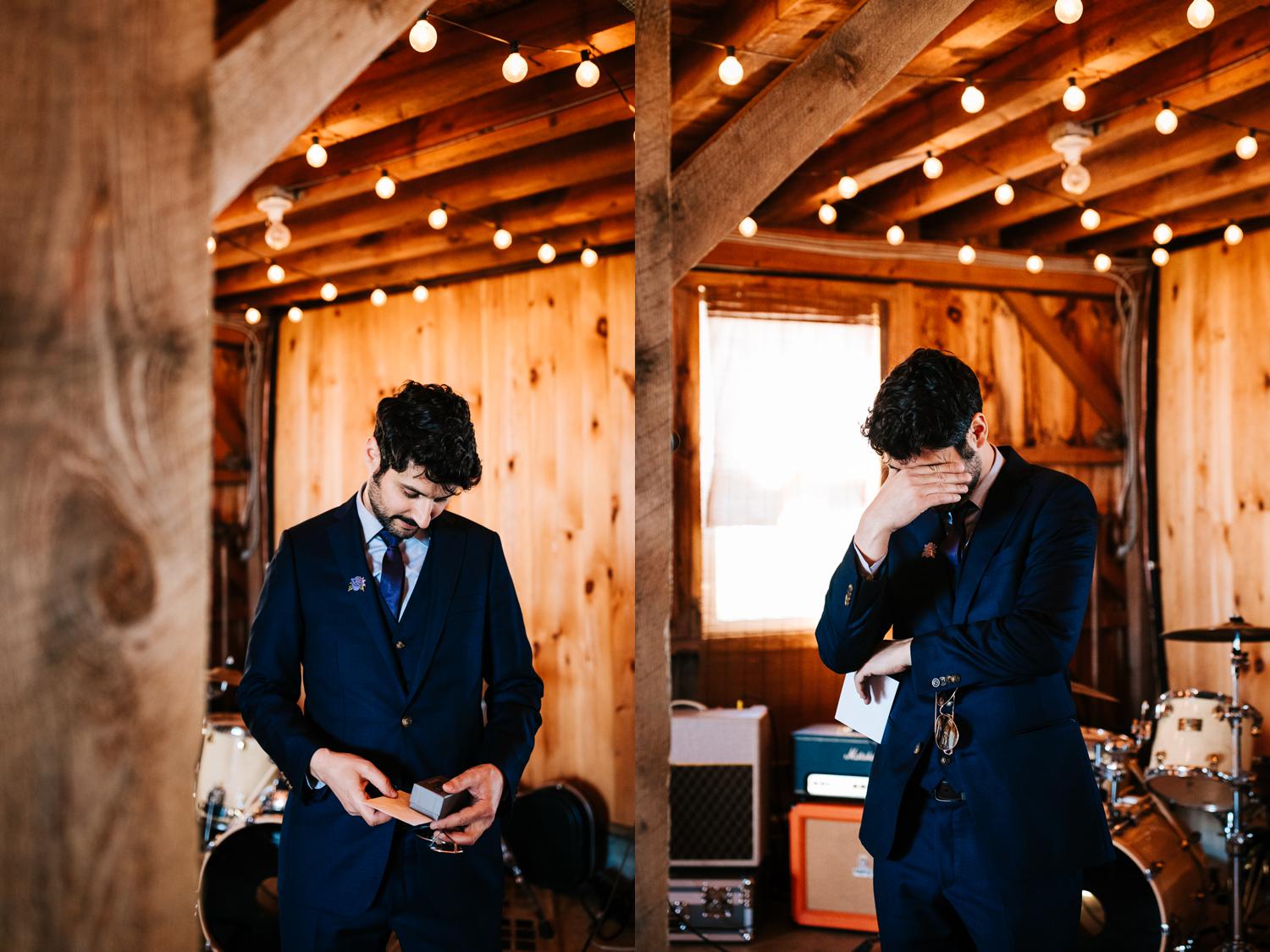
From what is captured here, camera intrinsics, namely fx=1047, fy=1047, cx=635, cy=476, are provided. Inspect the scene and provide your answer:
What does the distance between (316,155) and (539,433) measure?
0.99m

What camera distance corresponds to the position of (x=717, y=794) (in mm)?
4465

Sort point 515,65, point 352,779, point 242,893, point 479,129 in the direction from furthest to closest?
point 242,893, point 479,129, point 515,65, point 352,779

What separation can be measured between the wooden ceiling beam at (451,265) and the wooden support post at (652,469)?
679 millimetres

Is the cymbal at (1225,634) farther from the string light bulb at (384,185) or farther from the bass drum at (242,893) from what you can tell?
the bass drum at (242,893)

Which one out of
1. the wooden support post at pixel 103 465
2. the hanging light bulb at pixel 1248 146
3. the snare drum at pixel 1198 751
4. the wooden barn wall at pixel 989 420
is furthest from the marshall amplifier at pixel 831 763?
the wooden support post at pixel 103 465

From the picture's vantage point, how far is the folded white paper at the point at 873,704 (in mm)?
2229

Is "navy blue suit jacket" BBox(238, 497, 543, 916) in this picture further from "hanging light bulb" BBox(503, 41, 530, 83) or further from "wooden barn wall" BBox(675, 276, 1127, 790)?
"wooden barn wall" BBox(675, 276, 1127, 790)

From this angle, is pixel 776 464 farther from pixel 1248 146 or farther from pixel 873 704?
pixel 873 704

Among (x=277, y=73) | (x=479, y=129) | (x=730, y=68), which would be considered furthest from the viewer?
(x=479, y=129)

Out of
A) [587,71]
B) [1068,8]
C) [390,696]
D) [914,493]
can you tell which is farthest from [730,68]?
[390,696]

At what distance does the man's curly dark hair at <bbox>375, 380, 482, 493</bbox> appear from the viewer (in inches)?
80.8

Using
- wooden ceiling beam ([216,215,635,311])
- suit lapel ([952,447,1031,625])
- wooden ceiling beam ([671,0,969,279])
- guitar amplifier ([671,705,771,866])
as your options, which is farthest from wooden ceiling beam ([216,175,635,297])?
guitar amplifier ([671,705,771,866])

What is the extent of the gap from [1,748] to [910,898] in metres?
1.69

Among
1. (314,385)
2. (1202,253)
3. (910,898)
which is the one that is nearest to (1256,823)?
(1202,253)
